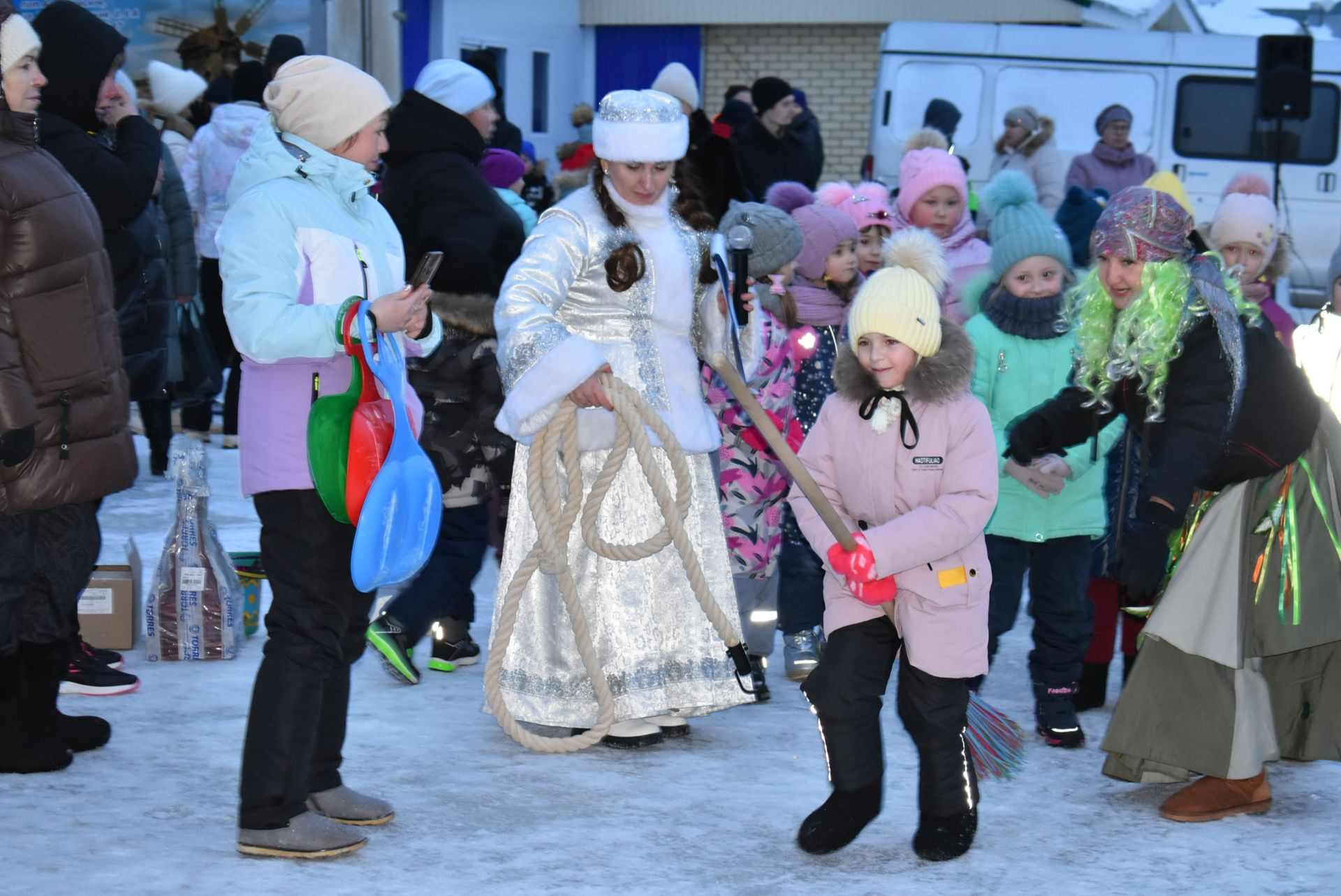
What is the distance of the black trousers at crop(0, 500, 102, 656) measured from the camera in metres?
4.13

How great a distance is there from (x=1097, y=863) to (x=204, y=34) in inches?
479

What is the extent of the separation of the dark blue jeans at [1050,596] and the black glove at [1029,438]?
675 millimetres

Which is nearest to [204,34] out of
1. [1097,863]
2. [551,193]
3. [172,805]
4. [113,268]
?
[551,193]

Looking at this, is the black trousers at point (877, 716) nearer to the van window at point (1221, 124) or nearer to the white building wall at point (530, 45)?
the van window at point (1221, 124)

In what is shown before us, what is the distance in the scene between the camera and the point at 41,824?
3.81m

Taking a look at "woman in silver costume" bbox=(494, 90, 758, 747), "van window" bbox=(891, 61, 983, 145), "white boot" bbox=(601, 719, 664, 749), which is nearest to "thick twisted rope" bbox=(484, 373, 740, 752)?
"woman in silver costume" bbox=(494, 90, 758, 747)

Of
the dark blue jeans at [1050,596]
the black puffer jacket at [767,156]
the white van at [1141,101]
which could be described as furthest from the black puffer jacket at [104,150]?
Answer: the white van at [1141,101]

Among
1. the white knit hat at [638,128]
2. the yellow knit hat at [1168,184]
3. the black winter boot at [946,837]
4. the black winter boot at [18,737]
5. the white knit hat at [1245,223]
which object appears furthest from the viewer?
the white knit hat at [1245,223]

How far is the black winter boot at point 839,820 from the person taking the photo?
374cm

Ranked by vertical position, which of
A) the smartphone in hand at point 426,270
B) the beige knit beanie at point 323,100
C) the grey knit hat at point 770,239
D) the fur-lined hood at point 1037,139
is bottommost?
the smartphone in hand at point 426,270

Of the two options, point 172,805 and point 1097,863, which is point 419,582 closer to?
point 172,805

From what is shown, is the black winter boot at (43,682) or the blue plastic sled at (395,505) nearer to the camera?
the blue plastic sled at (395,505)

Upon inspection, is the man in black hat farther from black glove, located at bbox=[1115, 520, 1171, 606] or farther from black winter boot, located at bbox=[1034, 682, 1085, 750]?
black glove, located at bbox=[1115, 520, 1171, 606]

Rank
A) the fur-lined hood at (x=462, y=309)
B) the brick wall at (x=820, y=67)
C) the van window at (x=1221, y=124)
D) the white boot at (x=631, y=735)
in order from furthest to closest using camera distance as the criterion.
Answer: the brick wall at (x=820, y=67) → the van window at (x=1221, y=124) → the fur-lined hood at (x=462, y=309) → the white boot at (x=631, y=735)
